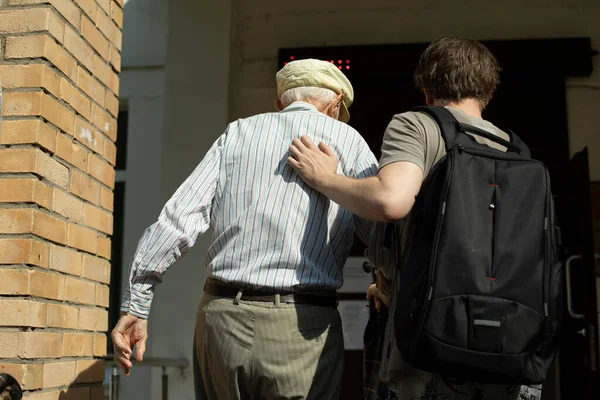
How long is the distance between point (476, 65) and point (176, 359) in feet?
12.8

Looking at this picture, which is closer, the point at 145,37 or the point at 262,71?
the point at 262,71

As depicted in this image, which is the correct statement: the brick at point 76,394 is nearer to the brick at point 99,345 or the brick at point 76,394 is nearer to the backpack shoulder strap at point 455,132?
the brick at point 99,345

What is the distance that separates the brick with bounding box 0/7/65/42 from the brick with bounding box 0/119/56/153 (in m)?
0.33

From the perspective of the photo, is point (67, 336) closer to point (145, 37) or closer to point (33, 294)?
point (33, 294)

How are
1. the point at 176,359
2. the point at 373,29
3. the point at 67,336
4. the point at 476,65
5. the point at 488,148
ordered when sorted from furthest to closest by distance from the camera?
the point at 373,29
the point at 176,359
the point at 67,336
the point at 476,65
the point at 488,148

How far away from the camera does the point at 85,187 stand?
2.98m

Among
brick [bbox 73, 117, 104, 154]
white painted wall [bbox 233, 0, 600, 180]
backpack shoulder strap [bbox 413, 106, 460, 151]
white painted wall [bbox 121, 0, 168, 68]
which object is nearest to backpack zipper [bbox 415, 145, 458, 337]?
backpack shoulder strap [bbox 413, 106, 460, 151]

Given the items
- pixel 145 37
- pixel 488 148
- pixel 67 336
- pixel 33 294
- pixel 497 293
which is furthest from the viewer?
pixel 145 37

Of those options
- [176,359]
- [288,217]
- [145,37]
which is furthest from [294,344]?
[145,37]

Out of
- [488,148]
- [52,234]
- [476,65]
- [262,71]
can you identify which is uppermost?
[262,71]

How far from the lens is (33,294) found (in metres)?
2.59

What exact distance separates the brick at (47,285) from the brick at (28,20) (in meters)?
0.83

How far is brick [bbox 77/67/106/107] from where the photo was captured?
2971 millimetres

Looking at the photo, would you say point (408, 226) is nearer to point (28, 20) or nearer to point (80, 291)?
point (80, 291)
